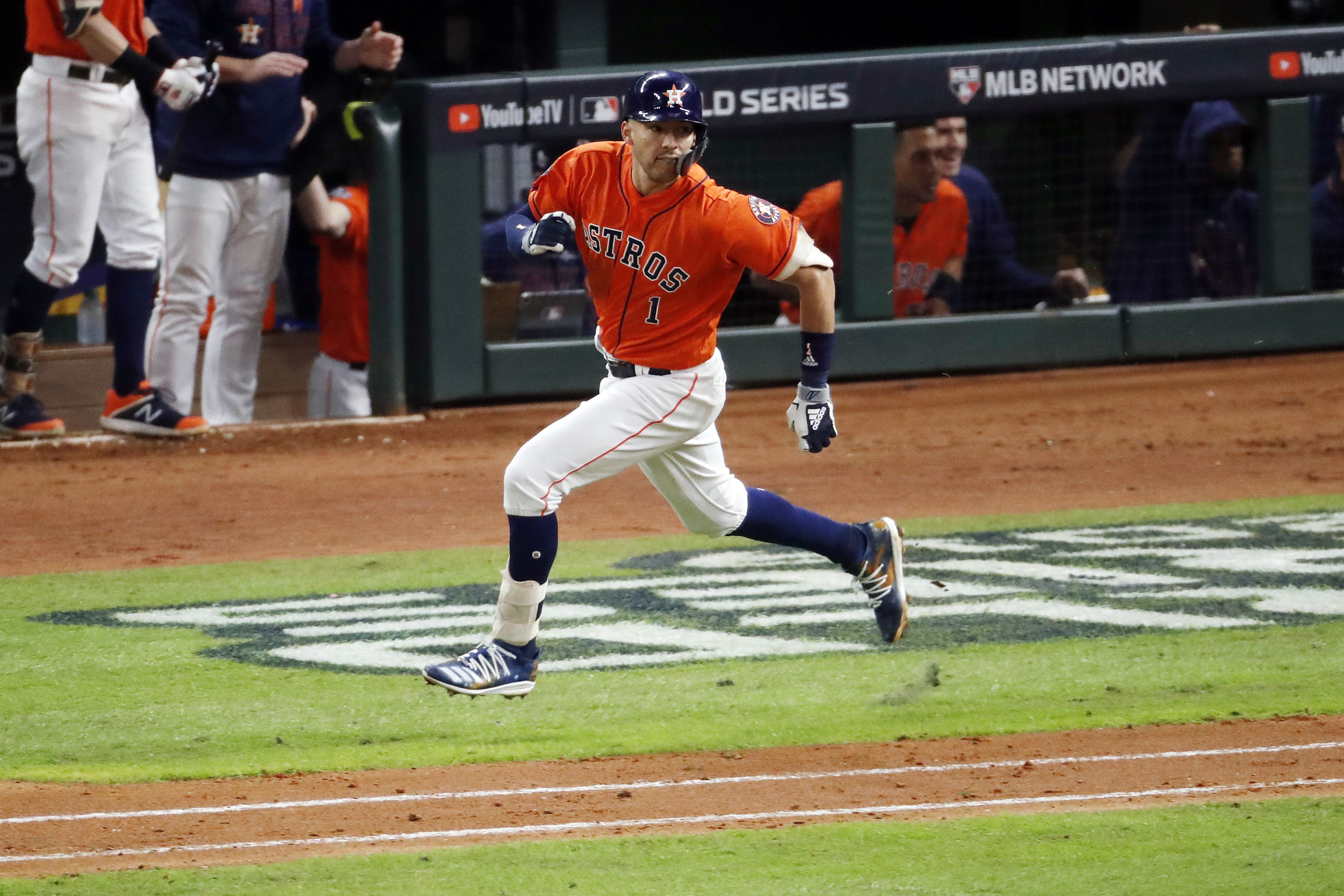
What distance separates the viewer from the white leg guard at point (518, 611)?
469 centimetres

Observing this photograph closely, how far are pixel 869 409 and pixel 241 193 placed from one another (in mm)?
3140

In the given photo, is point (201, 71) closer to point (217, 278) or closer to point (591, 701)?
point (217, 278)

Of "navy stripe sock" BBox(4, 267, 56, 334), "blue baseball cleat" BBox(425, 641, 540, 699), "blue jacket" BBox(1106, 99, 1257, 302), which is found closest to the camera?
"blue baseball cleat" BBox(425, 641, 540, 699)

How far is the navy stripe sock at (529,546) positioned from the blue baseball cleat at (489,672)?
19cm

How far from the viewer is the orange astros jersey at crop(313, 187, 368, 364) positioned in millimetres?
9398

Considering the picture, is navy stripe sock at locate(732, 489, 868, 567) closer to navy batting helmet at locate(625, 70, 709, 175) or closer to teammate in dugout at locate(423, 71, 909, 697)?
teammate in dugout at locate(423, 71, 909, 697)

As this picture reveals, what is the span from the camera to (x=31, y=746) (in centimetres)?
449

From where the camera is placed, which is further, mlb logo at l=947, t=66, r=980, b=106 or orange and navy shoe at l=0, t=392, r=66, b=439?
mlb logo at l=947, t=66, r=980, b=106

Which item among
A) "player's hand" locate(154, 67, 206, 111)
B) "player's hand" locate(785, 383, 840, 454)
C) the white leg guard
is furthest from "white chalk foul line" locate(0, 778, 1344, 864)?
"player's hand" locate(154, 67, 206, 111)

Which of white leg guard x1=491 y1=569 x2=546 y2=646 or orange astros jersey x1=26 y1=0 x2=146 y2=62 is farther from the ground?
orange astros jersey x1=26 y1=0 x2=146 y2=62

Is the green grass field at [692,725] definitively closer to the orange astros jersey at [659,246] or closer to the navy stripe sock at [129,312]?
the orange astros jersey at [659,246]

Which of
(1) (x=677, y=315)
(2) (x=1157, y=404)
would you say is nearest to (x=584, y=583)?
(1) (x=677, y=315)

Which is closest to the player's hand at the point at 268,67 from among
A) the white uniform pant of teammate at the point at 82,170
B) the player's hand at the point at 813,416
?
the white uniform pant of teammate at the point at 82,170

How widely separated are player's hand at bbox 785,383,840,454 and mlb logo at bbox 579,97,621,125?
15.0 feet
